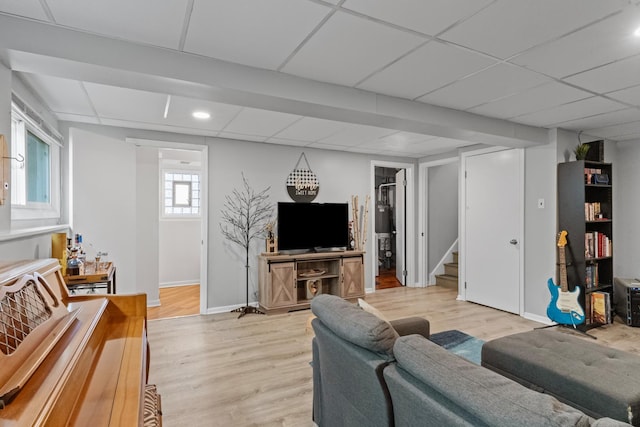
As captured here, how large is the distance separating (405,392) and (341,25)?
1777 mm

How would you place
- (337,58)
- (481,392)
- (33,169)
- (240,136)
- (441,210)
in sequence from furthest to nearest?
(441,210) < (240,136) < (33,169) < (337,58) < (481,392)

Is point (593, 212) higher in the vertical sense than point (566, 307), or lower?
higher

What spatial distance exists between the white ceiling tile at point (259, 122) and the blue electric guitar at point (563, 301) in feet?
10.9

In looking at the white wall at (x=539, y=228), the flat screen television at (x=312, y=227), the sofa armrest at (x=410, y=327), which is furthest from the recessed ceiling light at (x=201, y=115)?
the white wall at (x=539, y=228)

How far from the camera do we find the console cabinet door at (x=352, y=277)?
16.3ft

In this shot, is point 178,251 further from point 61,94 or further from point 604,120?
point 604,120

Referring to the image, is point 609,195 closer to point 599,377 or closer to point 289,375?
point 599,377

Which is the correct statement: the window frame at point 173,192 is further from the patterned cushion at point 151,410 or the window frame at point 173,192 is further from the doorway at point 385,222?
the patterned cushion at point 151,410

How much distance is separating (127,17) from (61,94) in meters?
1.63

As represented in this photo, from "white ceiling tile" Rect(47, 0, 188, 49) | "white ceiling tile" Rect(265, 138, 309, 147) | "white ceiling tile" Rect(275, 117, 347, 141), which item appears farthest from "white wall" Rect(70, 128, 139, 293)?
"white ceiling tile" Rect(47, 0, 188, 49)

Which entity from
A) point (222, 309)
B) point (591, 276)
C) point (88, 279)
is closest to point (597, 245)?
point (591, 276)

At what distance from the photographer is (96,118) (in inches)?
142

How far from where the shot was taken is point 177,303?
5.00 metres

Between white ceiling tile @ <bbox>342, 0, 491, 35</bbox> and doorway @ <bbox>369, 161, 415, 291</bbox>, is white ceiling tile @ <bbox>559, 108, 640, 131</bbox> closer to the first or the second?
doorway @ <bbox>369, 161, 415, 291</bbox>
